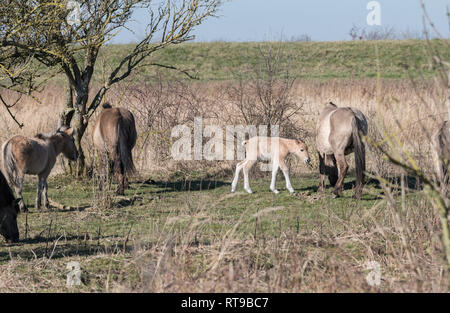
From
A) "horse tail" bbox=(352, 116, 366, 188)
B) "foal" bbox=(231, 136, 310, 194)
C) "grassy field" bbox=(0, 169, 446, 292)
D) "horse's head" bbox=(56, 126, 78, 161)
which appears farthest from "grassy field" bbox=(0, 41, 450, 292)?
"horse's head" bbox=(56, 126, 78, 161)

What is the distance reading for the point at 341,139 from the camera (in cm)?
1220

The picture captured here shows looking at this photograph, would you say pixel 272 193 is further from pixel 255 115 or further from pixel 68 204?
pixel 68 204

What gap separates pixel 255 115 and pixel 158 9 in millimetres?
3478

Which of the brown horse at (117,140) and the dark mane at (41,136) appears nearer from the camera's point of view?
the dark mane at (41,136)

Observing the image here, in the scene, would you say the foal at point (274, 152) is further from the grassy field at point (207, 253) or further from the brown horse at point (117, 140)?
the brown horse at point (117, 140)

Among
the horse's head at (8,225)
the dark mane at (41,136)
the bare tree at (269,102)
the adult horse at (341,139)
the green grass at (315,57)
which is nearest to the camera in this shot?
the horse's head at (8,225)

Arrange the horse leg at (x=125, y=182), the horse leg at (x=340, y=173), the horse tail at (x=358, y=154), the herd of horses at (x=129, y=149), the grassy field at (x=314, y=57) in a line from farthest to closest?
the grassy field at (x=314, y=57), the horse leg at (x=125, y=182), the horse leg at (x=340, y=173), the horse tail at (x=358, y=154), the herd of horses at (x=129, y=149)

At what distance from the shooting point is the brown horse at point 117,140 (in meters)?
13.1

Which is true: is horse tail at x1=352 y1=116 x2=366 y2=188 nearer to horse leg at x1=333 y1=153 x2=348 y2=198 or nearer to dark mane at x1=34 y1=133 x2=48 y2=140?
horse leg at x1=333 y1=153 x2=348 y2=198

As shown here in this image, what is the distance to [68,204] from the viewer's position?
12.3 metres

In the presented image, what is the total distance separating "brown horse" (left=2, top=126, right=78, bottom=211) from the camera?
11016mm

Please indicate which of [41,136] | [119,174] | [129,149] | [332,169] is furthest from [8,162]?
[332,169]

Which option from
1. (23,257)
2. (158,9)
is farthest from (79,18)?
(23,257)

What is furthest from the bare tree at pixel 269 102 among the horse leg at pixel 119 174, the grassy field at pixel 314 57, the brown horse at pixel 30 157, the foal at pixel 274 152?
the grassy field at pixel 314 57
